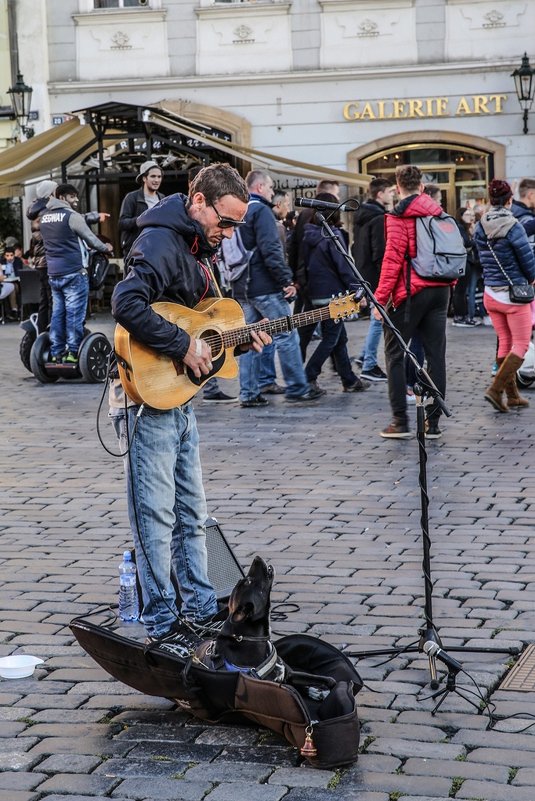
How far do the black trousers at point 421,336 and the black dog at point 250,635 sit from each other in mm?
5168

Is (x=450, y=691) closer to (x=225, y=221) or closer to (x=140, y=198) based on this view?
(x=225, y=221)

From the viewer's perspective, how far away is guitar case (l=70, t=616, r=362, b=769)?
→ 389 cm

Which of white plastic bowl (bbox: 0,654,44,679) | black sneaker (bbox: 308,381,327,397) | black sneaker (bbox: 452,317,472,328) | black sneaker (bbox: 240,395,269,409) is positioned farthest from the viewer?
black sneaker (bbox: 452,317,472,328)

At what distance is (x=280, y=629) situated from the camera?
17.1ft

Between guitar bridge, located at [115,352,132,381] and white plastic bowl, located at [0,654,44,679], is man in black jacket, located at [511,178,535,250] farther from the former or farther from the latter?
white plastic bowl, located at [0,654,44,679]

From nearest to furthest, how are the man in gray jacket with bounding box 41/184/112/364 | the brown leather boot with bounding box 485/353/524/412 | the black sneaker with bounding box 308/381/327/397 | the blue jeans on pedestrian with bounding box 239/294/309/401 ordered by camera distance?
the brown leather boot with bounding box 485/353/524/412, the blue jeans on pedestrian with bounding box 239/294/309/401, the black sneaker with bounding box 308/381/327/397, the man in gray jacket with bounding box 41/184/112/364

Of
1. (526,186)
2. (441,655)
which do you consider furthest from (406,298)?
(441,655)

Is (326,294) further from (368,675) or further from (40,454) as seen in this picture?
Answer: (368,675)

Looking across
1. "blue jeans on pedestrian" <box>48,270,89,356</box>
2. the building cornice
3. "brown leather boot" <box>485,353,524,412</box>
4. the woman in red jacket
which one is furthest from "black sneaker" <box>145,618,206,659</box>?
the building cornice

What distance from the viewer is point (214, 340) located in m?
4.86

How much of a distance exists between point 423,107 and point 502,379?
1250 centimetres

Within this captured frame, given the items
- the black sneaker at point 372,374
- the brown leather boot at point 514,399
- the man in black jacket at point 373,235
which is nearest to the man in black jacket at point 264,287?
the man in black jacket at point 373,235

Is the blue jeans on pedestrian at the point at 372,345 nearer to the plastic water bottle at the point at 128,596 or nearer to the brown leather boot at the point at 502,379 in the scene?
the brown leather boot at the point at 502,379

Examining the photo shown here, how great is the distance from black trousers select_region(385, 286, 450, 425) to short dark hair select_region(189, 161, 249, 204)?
4.70m
